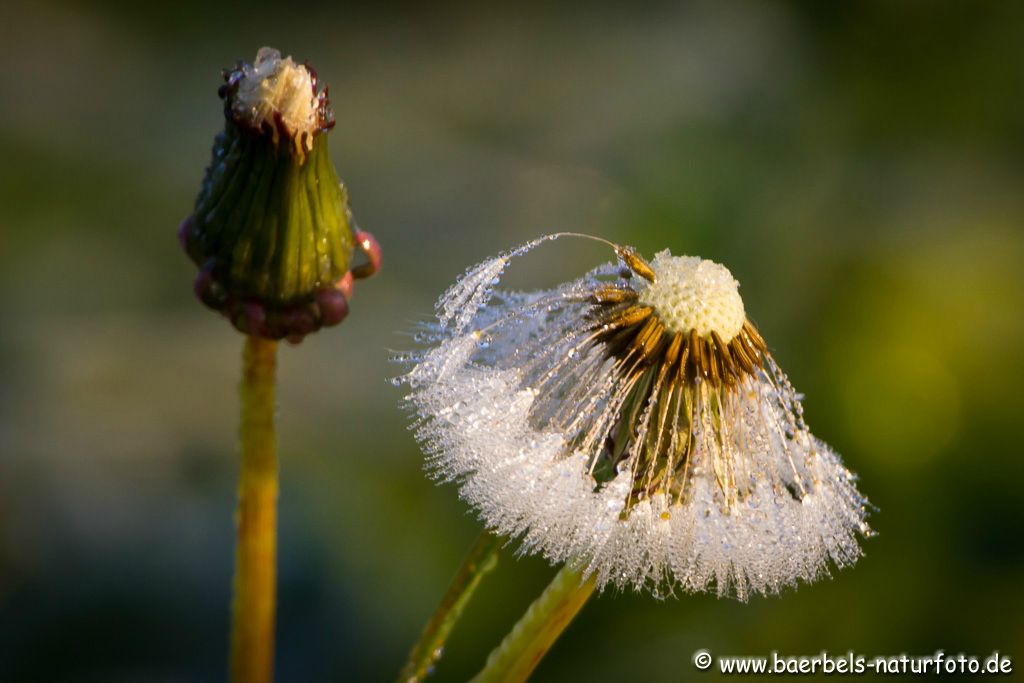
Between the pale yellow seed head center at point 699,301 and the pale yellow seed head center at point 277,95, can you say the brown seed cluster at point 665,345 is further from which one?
the pale yellow seed head center at point 277,95

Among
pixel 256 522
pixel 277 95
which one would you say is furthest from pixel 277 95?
pixel 256 522

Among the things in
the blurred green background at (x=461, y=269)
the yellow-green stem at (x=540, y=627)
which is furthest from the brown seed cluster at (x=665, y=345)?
the blurred green background at (x=461, y=269)

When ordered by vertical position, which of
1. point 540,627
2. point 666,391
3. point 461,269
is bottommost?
point 540,627

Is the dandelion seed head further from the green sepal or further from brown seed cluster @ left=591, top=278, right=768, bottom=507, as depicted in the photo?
brown seed cluster @ left=591, top=278, right=768, bottom=507

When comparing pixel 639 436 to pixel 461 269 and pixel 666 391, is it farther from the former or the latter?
pixel 461 269

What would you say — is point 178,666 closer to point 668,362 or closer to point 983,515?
point 668,362

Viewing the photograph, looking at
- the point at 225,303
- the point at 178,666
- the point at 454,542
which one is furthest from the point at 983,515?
the point at 225,303
